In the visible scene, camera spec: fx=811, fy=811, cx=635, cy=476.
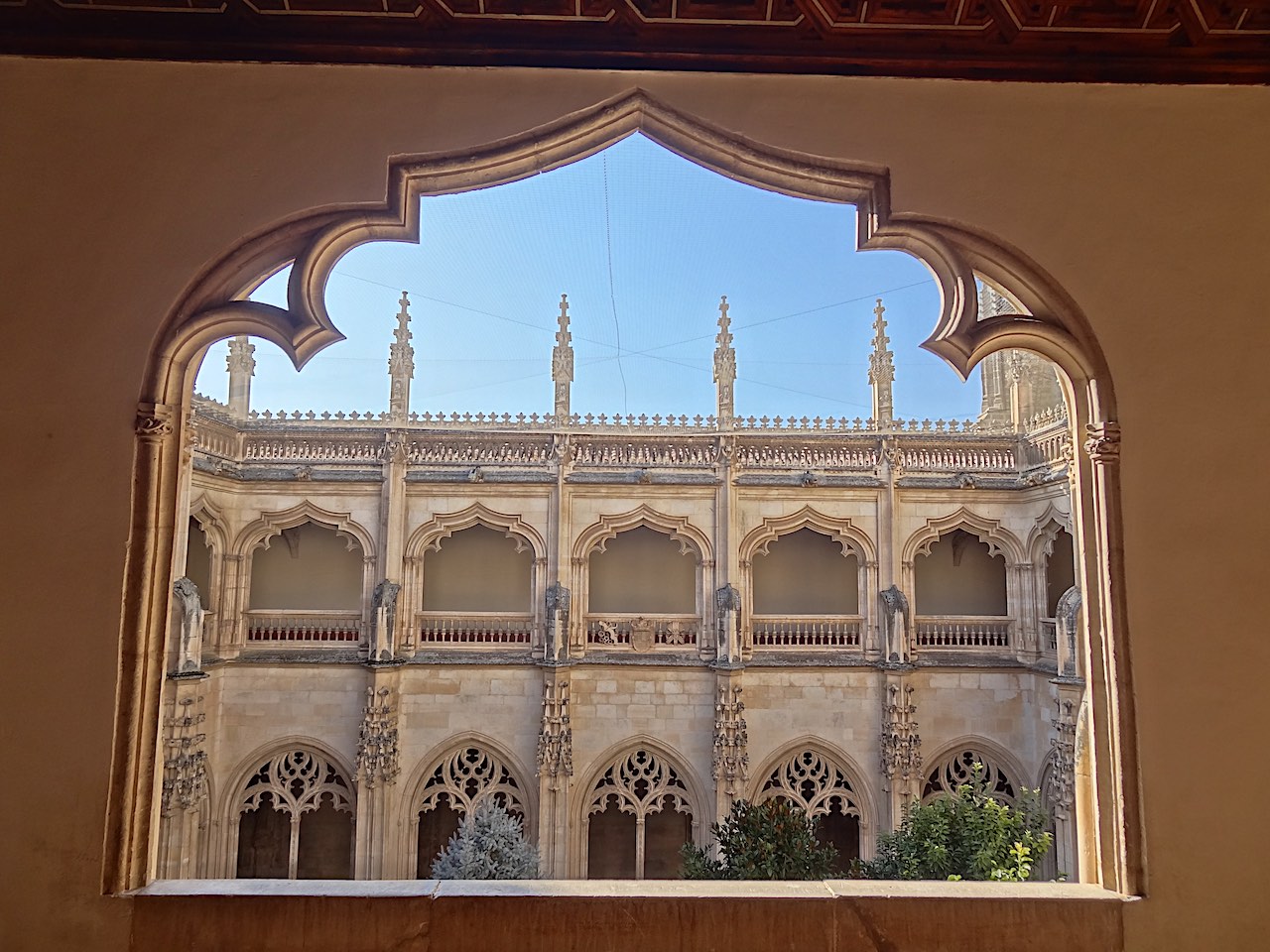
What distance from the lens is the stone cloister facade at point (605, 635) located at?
10.6 metres

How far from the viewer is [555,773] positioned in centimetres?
1046

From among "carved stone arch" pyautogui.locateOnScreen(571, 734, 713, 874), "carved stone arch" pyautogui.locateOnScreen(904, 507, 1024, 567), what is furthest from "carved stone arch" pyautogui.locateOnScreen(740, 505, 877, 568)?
"carved stone arch" pyautogui.locateOnScreen(571, 734, 713, 874)

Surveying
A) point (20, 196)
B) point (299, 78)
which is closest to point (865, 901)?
point (299, 78)

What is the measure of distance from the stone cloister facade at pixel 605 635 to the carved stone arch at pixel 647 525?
0.03 m

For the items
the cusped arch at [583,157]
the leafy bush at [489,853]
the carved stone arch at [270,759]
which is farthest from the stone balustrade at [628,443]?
the cusped arch at [583,157]

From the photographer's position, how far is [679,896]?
1800 mm

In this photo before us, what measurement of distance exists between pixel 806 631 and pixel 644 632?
88.7 inches

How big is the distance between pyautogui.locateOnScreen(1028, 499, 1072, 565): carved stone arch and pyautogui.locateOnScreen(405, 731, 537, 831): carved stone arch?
24.3 ft

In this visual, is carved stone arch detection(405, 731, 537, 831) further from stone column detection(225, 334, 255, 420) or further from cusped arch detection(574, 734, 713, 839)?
stone column detection(225, 334, 255, 420)

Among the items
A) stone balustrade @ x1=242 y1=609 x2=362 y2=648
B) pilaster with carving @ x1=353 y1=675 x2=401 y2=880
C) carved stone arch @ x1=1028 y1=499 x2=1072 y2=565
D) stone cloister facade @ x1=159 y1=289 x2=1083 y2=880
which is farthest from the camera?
stone balustrade @ x1=242 y1=609 x2=362 y2=648

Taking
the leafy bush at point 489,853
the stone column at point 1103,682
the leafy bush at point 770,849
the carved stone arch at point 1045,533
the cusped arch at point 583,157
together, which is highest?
the carved stone arch at point 1045,533

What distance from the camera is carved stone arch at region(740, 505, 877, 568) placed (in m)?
11.2

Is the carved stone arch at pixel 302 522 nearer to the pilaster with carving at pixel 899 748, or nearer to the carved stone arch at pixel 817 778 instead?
the carved stone arch at pixel 817 778

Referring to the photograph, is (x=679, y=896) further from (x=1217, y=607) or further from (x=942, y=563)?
(x=942, y=563)
